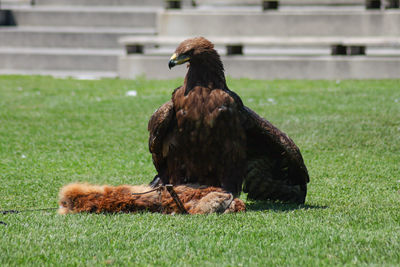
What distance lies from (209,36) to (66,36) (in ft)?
14.9

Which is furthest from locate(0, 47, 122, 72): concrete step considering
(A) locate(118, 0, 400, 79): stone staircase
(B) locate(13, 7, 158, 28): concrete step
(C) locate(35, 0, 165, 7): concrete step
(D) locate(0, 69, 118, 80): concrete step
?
(C) locate(35, 0, 165, 7): concrete step

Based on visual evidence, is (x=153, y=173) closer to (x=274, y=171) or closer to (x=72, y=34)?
(x=274, y=171)

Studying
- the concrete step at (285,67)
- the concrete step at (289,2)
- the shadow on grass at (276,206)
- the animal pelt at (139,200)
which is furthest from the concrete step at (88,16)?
the animal pelt at (139,200)

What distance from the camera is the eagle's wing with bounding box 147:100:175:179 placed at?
536 centimetres

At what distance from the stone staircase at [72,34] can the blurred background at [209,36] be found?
27 millimetres

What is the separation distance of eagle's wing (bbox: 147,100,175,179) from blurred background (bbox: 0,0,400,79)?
31.7 feet

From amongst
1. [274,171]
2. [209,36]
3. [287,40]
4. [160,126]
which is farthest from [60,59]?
[160,126]

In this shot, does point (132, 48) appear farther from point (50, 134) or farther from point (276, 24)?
point (50, 134)

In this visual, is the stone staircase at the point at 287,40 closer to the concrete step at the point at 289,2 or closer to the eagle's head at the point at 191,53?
the concrete step at the point at 289,2

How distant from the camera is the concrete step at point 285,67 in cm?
1481

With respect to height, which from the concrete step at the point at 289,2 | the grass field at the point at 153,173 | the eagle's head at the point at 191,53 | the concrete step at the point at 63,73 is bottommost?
the concrete step at the point at 63,73

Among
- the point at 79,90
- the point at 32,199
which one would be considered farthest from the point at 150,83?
the point at 32,199

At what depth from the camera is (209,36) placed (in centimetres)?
1686

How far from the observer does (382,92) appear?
39.6 feet
